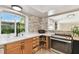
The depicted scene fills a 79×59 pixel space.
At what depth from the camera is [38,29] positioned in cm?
432

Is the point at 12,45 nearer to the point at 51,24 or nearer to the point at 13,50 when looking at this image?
the point at 13,50

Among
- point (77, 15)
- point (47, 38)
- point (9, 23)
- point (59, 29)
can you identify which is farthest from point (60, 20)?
point (9, 23)

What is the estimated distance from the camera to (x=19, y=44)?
214 centimetres

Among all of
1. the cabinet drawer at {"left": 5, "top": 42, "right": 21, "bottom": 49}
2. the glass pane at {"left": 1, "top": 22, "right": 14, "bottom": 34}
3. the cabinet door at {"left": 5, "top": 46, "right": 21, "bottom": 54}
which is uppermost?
the glass pane at {"left": 1, "top": 22, "right": 14, "bottom": 34}

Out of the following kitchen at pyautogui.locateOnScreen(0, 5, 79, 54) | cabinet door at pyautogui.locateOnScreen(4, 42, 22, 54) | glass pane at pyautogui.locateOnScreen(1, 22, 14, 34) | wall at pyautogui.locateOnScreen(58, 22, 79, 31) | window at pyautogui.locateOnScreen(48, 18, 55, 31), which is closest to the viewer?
cabinet door at pyautogui.locateOnScreen(4, 42, 22, 54)

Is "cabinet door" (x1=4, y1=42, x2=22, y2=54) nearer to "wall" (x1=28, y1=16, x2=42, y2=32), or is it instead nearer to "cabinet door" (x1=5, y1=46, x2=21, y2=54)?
"cabinet door" (x1=5, y1=46, x2=21, y2=54)

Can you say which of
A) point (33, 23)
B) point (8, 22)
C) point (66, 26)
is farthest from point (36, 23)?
point (8, 22)

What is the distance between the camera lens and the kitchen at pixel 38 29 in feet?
7.38

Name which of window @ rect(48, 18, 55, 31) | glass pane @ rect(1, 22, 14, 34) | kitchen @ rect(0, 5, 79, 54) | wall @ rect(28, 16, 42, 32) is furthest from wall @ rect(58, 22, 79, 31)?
glass pane @ rect(1, 22, 14, 34)

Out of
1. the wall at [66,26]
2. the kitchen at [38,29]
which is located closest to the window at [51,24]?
the kitchen at [38,29]

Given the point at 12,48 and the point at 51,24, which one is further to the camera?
the point at 51,24

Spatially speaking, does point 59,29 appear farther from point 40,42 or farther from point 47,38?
point 40,42

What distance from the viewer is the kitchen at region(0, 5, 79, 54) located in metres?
2.25
